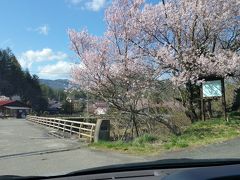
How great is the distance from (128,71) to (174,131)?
12.4 feet

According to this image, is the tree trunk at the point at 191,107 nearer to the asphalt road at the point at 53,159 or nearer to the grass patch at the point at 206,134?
the grass patch at the point at 206,134

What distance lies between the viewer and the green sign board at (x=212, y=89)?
21812mm

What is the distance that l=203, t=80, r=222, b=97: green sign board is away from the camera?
859 inches

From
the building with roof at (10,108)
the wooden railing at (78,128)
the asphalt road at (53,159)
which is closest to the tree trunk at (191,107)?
the wooden railing at (78,128)

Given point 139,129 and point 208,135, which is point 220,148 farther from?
point 139,129

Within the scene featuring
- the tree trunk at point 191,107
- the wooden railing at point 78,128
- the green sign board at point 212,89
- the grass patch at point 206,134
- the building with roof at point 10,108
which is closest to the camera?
the grass patch at point 206,134

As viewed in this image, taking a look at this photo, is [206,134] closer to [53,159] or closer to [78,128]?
[53,159]

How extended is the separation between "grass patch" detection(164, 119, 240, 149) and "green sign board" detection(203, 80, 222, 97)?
125 centimetres

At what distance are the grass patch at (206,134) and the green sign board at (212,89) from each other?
125 cm

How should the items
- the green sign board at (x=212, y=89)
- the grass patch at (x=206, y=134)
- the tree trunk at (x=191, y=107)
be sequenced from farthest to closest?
the tree trunk at (x=191, y=107) < the green sign board at (x=212, y=89) < the grass patch at (x=206, y=134)

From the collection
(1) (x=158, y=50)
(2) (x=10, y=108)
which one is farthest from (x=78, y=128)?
(2) (x=10, y=108)

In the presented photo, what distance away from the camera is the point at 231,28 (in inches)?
1000

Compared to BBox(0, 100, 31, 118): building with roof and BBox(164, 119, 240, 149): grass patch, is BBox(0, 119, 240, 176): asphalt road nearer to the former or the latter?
BBox(164, 119, 240, 149): grass patch

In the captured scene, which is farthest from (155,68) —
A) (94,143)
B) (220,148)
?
(220,148)
